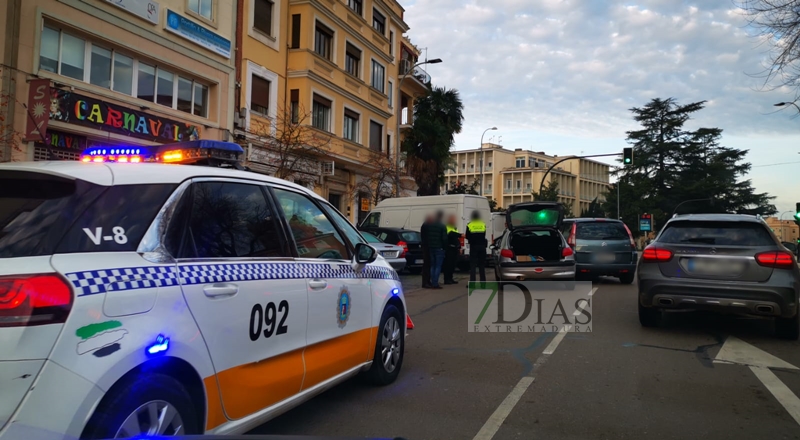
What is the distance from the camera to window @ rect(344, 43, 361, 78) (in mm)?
25303

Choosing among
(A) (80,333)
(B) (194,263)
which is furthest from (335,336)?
(A) (80,333)

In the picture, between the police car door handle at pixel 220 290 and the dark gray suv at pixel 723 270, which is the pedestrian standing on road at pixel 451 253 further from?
the police car door handle at pixel 220 290

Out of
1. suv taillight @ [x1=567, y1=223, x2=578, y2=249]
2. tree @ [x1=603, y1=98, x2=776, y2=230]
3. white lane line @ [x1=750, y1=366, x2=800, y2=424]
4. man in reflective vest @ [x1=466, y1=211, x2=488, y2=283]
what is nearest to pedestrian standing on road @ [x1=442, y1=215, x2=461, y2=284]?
man in reflective vest @ [x1=466, y1=211, x2=488, y2=283]

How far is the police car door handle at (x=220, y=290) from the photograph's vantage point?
292cm

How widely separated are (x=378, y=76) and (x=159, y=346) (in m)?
27.2

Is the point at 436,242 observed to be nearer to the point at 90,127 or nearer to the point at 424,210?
the point at 424,210

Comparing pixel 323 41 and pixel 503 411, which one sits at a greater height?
pixel 323 41

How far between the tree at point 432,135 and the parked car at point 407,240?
1463 cm

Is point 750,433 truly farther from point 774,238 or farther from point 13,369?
point 13,369

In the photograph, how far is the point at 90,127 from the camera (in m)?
13.3

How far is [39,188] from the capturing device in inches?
105

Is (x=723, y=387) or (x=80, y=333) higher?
(x=80, y=333)

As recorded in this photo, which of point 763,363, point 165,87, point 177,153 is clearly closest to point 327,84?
point 165,87

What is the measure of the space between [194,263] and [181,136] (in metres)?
14.1
